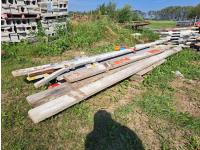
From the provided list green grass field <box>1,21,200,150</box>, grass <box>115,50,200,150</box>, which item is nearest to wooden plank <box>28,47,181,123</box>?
green grass field <box>1,21,200,150</box>

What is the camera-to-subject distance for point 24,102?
169 inches

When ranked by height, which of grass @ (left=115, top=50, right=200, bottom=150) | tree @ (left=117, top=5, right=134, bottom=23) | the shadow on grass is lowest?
the shadow on grass

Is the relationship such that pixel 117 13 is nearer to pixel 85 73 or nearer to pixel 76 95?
pixel 85 73

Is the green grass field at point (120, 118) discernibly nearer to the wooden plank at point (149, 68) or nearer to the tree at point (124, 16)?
the wooden plank at point (149, 68)

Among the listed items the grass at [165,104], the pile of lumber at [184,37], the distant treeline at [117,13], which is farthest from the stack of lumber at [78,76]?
the distant treeline at [117,13]

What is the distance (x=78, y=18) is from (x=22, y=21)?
5388mm

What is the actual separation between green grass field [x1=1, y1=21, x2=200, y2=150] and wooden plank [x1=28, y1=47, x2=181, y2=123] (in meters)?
0.20

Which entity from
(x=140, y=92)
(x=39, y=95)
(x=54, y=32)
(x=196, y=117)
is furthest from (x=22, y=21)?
(x=196, y=117)

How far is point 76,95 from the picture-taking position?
4.11 metres

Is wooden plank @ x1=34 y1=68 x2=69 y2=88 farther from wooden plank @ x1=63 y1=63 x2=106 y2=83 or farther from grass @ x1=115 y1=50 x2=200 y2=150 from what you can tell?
grass @ x1=115 y1=50 x2=200 y2=150

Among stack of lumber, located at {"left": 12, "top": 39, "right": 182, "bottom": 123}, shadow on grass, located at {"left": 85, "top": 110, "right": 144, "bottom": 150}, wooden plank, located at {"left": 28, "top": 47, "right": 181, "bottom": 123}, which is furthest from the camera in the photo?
stack of lumber, located at {"left": 12, "top": 39, "right": 182, "bottom": 123}

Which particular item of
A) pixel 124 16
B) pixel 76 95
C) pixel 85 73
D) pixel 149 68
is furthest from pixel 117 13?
pixel 76 95

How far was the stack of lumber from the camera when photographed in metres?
3.81

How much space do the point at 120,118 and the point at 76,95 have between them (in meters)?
A: 1.04
